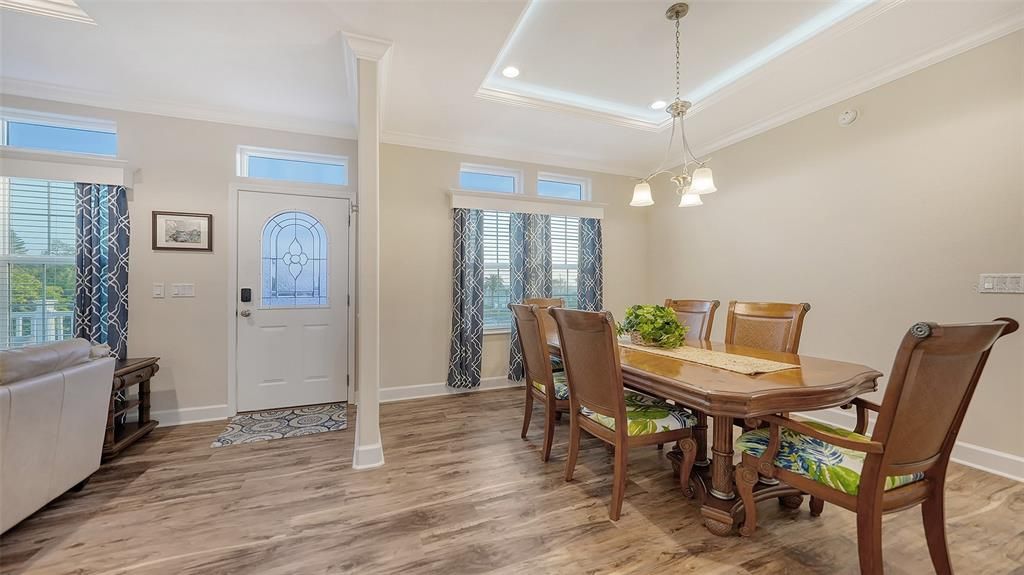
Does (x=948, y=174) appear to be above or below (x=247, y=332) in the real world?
above

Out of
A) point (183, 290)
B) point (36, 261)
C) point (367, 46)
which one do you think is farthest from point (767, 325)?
point (36, 261)

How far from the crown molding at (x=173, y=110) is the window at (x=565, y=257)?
92.1 inches

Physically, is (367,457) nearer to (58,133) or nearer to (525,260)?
(525,260)

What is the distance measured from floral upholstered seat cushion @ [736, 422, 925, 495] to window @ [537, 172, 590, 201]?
3.22m

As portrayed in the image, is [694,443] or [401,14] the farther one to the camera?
[401,14]

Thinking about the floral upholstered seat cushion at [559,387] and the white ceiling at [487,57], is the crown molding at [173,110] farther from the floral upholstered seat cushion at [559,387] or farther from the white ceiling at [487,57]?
the floral upholstered seat cushion at [559,387]

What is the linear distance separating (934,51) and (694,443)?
9.78 feet

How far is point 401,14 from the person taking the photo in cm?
208

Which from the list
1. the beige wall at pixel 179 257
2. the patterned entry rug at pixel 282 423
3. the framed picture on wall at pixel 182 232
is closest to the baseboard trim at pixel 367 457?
the patterned entry rug at pixel 282 423

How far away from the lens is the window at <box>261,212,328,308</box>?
3.27 meters

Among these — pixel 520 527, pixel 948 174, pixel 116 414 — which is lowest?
pixel 520 527

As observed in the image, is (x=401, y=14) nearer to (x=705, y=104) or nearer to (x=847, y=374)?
(x=705, y=104)

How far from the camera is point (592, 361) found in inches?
71.8

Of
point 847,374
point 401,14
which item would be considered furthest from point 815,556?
point 401,14
